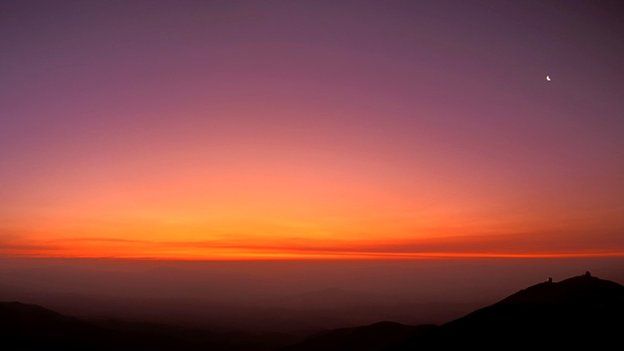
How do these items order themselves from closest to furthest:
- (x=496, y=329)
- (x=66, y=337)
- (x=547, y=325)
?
1. (x=547, y=325)
2. (x=496, y=329)
3. (x=66, y=337)

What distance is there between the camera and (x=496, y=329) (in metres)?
58.8

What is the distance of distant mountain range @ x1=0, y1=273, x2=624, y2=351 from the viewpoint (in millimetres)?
52031

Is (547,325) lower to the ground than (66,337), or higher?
higher

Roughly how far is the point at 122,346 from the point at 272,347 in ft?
193

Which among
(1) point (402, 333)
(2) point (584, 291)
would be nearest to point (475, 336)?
(2) point (584, 291)

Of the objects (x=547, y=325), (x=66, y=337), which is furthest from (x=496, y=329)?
(x=66, y=337)

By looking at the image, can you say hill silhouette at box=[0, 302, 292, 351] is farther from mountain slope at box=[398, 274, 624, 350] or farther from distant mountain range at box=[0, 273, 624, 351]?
mountain slope at box=[398, 274, 624, 350]

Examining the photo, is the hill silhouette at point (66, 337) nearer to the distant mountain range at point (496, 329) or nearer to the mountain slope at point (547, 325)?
the distant mountain range at point (496, 329)

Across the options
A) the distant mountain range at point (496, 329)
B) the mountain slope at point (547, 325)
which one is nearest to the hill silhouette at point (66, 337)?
the distant mountain range at point (496, 329)

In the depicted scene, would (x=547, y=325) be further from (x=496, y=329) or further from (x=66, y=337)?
(x=66, y=337)

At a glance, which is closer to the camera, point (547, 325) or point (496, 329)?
point (547, 325)

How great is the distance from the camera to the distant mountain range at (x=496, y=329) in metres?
52.0

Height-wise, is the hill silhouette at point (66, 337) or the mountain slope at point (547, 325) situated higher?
the mountain slope at point (547, 325)

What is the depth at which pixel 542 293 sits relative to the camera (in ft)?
260
